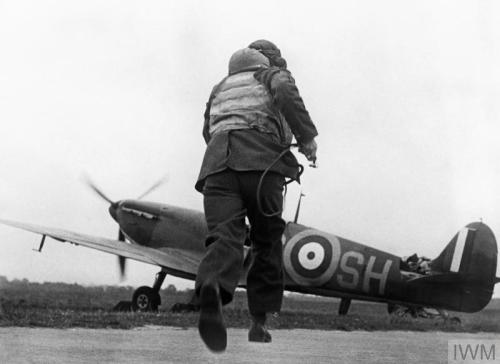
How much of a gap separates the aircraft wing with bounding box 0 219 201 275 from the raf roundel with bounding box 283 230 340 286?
→ 191 cm

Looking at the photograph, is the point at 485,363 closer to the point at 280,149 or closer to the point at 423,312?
the point at 280,149

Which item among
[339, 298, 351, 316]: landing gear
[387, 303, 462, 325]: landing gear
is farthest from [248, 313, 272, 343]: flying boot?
[339, 298, 351, 316]: landing gear

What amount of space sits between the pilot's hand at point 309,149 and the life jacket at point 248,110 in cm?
13

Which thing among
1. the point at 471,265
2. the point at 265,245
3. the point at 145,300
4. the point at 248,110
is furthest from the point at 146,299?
the point at 248,110

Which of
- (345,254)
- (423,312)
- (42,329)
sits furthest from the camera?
(423,312)

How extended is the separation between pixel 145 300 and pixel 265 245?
9.82 meters

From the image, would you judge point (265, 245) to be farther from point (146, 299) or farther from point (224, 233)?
point (146, 299)

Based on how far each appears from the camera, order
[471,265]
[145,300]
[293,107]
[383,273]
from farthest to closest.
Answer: [145,300] < [471,265] < [383,273] < [293,107]

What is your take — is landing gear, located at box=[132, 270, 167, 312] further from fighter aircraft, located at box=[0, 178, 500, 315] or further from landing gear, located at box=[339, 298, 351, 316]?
landing gear, located at box=[339, 298, 351, 316]

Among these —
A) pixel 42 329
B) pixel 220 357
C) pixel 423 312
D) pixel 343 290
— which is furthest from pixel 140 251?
pixel 220 357

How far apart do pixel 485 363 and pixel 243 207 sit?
1.57 metres

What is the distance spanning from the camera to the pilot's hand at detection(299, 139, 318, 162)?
13.0ft

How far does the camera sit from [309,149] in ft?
13.0

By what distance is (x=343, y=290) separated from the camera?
13.2m
